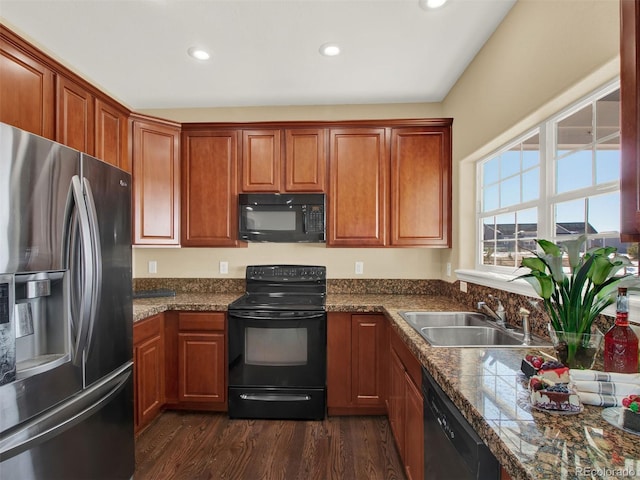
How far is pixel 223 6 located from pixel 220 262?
1995 millimetres

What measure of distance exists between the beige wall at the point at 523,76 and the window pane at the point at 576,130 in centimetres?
8

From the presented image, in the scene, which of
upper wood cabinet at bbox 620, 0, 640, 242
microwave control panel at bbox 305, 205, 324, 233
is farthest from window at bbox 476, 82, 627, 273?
microwave control panel at bbox 305, 205, 324, 233

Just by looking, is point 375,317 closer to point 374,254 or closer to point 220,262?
point 374,254

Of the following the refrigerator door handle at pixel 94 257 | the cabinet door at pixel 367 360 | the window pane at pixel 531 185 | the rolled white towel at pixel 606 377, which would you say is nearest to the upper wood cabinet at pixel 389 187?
Answer: the cabinet door at pixel 367 360

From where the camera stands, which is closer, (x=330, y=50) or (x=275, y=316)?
(x=330, y=50)

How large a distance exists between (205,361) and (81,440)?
1.11 metres

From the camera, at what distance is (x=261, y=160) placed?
2703 mm

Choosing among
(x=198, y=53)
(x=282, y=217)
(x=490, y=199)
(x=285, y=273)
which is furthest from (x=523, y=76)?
(x=285, y=273)

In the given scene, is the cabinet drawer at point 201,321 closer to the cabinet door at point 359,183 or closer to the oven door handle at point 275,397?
the oven door handle at point 275,397

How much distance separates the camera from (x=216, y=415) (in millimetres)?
2473

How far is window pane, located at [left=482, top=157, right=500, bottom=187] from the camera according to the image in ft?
7.27

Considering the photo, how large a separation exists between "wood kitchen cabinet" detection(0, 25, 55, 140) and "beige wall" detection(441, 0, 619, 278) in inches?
96.3

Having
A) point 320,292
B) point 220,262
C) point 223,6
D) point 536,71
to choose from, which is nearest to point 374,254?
point 320,292

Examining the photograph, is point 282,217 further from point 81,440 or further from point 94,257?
point 81,440
